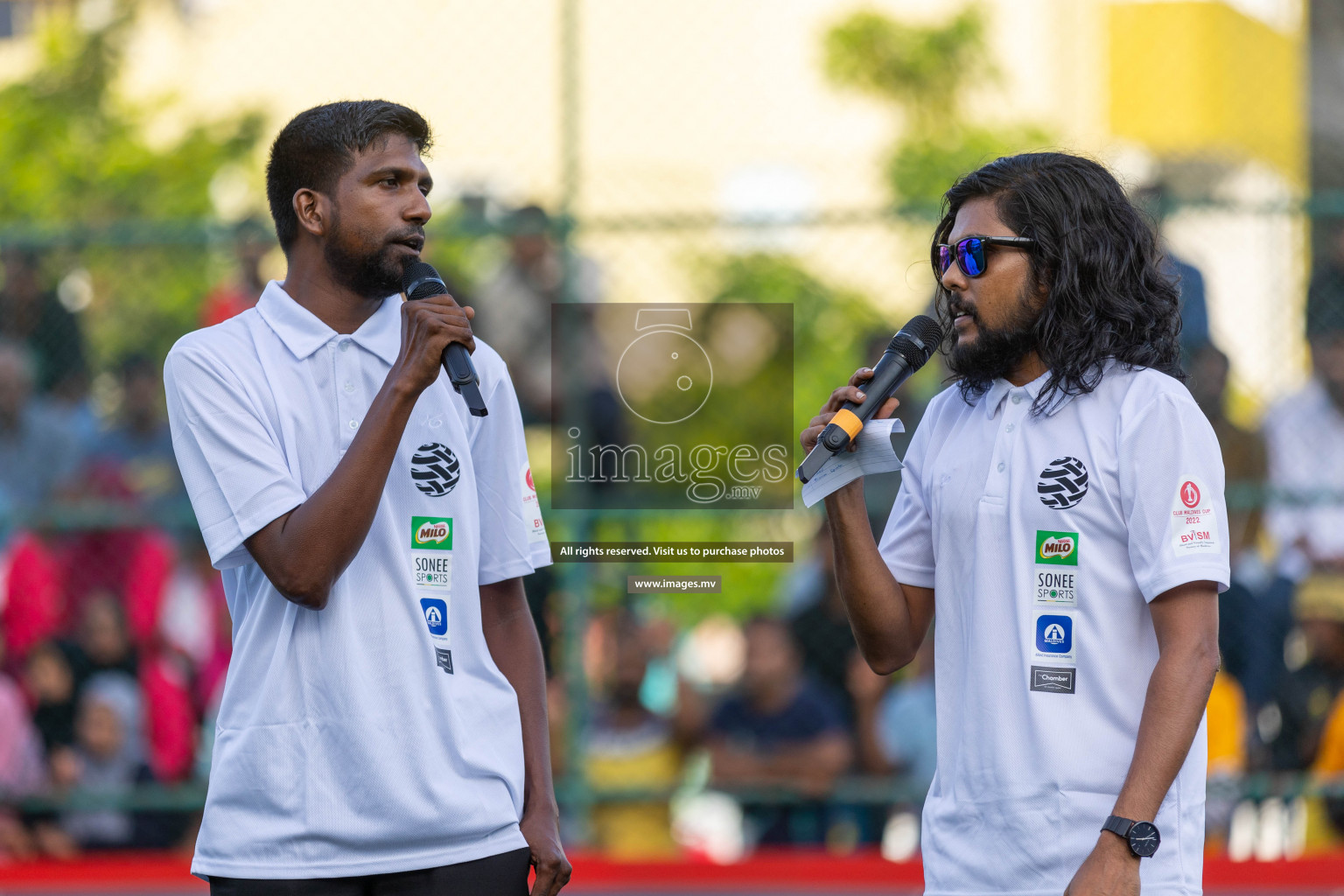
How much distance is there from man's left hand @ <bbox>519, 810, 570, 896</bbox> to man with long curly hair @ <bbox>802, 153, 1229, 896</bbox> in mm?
646

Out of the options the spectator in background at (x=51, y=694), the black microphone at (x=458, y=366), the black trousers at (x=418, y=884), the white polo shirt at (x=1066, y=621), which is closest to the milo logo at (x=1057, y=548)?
the white polo shirt at (x=1066, y=621)

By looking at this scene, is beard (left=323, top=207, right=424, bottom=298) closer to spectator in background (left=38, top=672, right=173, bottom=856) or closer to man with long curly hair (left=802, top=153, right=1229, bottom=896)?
man with long curly hair (left=802, top=153, right=1229, bottom=896)

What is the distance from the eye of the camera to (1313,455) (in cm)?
591

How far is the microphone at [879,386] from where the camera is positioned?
8.14 feet

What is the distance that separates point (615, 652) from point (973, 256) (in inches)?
147

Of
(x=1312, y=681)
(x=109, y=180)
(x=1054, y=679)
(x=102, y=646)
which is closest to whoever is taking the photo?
(x=1054, y=679)

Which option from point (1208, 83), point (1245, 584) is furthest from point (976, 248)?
point (1208, 83)

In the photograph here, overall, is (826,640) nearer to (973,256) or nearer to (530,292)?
(530,292)

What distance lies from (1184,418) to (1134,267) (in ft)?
1.02

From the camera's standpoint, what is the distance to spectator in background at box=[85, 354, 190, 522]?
6223 millimetres

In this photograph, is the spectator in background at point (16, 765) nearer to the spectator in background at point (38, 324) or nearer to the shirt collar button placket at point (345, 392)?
the spectator in background at point (38, 324)

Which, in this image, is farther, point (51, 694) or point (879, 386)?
point (51, 694)

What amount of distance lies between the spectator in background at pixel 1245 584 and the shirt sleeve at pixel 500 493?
376 centimetres

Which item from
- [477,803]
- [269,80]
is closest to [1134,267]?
[477,803]
